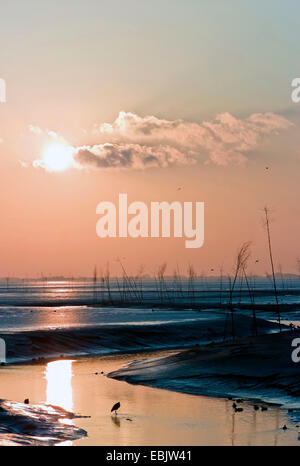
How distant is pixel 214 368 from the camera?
32.8m

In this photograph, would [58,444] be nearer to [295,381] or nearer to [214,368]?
[295,381]

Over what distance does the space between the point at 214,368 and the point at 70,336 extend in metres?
21.8

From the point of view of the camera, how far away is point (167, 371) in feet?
111

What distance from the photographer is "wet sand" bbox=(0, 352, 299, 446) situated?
19719 mm

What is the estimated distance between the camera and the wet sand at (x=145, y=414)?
64.7 ft

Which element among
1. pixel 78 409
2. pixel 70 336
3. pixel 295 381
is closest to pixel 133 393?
pixel 78 409

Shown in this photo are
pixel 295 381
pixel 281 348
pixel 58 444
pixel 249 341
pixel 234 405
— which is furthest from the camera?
pixel 249 341

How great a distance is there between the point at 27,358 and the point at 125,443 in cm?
2549

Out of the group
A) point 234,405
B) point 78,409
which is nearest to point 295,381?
point 234,405

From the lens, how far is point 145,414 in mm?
23750
